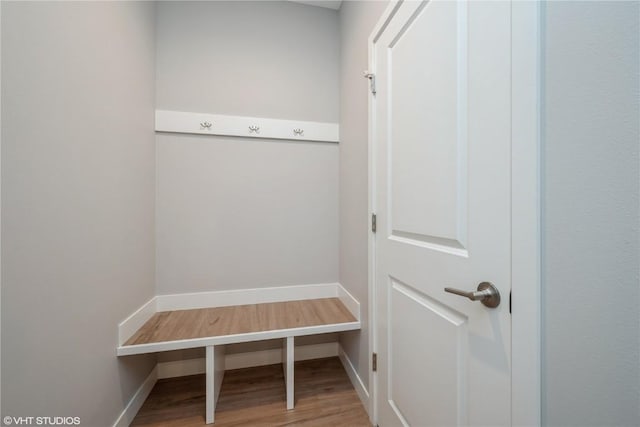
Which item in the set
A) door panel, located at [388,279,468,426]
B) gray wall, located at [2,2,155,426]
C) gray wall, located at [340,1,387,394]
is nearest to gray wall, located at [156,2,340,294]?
gray wall, located at [340,1,387,394]

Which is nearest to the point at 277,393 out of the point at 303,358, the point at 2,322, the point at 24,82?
the point at 303,358

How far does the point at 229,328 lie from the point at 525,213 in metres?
1.51

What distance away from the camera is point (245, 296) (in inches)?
71.9

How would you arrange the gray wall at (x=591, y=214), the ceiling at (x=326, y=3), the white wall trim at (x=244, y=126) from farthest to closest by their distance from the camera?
the ceiling at (x=326, y=3), the white wall trim at (x=244, y=126), the gray wall at (x=591, y=214)

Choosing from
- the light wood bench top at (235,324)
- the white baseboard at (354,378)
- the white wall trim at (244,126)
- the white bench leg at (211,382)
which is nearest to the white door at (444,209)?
the white baseboard at (354,378)

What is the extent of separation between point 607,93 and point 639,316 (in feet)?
1.29

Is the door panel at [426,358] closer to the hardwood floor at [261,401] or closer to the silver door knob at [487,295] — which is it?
the silver door knob at [487,295]

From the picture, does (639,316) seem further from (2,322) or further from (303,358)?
(303,358)

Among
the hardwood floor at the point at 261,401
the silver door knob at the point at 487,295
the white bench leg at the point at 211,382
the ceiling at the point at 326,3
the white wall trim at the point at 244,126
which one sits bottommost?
the hardwood floor at the point at 261,401

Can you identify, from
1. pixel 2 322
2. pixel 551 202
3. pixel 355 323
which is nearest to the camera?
pixel 551 202

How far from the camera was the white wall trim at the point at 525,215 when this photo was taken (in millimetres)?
555

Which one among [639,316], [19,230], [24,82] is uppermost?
[24,82]

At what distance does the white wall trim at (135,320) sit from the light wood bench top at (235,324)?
28mm

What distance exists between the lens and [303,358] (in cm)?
192
